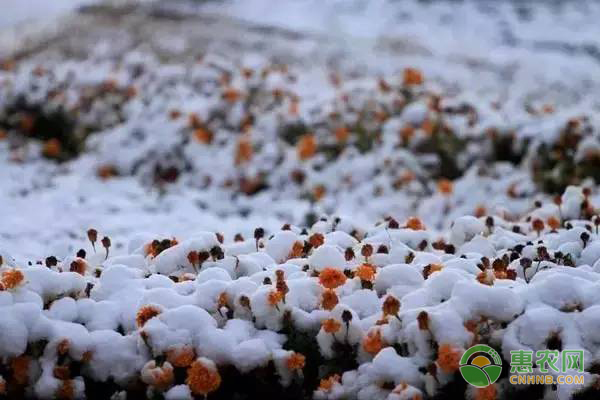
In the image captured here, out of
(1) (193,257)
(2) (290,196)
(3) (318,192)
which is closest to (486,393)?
(1) (193,257)

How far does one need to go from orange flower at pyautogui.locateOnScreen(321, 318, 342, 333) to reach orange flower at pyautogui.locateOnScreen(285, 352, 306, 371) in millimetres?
117

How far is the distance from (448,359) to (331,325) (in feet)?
1.20

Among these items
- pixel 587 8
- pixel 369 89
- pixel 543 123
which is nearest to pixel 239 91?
pixel 369 89

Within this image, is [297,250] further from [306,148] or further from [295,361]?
[306,148]

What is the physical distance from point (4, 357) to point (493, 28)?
14.1 meters

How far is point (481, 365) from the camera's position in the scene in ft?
6.89

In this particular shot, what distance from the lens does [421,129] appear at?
586 cm

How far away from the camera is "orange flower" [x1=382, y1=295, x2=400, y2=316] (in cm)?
217

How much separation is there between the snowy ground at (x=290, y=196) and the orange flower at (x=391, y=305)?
0.17ft

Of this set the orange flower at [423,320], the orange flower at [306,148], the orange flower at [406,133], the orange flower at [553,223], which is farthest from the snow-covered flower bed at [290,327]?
the orange flower at [406,133]

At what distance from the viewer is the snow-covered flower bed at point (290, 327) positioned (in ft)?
6.90

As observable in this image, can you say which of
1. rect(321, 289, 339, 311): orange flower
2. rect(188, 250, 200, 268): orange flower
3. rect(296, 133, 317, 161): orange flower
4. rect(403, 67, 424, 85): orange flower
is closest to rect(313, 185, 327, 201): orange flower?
rect(296, 133, 317, 161): orange flower

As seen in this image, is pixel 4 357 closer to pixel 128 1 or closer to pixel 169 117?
pixel 169 117

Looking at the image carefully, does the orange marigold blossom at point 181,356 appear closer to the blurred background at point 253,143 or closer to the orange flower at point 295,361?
the orange flower at point 295,361
